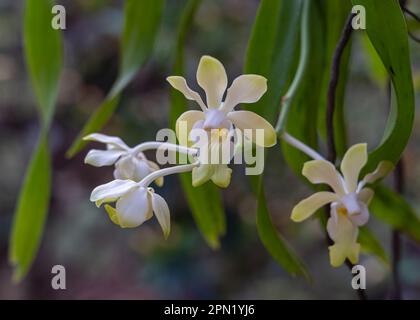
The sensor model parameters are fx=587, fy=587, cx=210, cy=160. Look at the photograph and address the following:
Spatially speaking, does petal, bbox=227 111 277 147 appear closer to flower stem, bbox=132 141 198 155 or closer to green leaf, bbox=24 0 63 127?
flower stem, bbox=132 141 198 155

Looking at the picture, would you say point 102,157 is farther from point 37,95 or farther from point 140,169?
point 37,95

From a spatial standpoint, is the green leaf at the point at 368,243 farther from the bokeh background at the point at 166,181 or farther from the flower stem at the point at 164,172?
the bokeh background at the point at 166,181

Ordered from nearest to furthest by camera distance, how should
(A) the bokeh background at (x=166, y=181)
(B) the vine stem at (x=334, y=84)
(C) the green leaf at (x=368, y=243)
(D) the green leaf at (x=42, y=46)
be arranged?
(B) the vine stem at (x=334, y=84), (C) the green leaf at (x=368, y=243), (D) the green leaf at (x=42, y=46), (A) the bokeh background at (x=166, y=181)

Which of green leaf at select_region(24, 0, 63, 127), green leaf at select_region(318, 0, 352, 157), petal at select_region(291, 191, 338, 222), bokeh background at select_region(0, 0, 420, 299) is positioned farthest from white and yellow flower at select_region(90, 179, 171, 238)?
bokeh background at select_region(0, 0, 420, 299)

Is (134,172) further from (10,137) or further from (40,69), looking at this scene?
(10,137)

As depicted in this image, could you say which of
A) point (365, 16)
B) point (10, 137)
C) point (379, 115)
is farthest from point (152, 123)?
point (365, 16)

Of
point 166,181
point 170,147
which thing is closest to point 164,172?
point 170,147

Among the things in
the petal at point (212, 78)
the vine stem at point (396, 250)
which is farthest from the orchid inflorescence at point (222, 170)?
the vine stem at point (396, 250)
